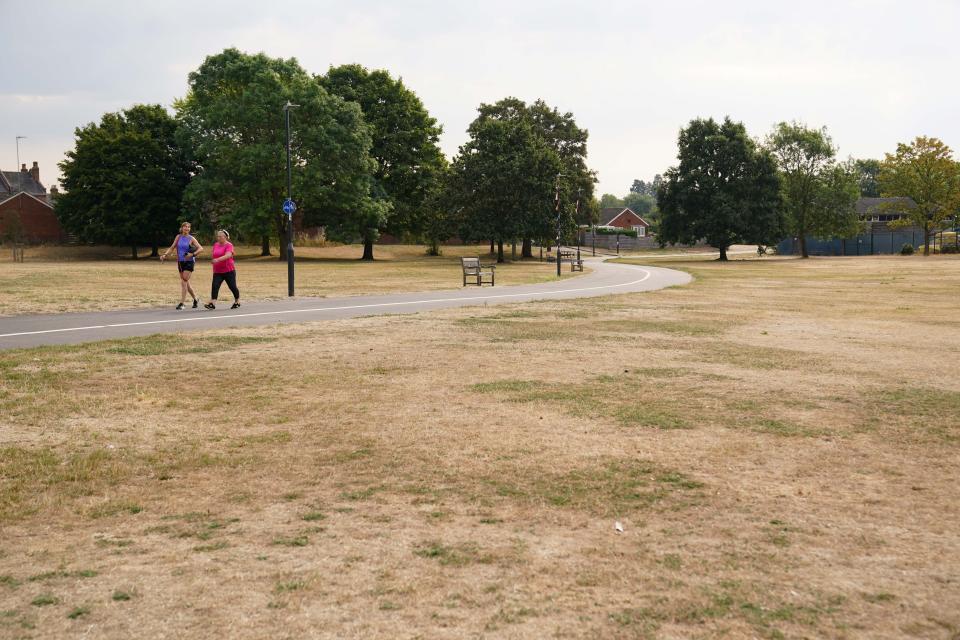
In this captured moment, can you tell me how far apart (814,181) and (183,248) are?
69775 millimetres

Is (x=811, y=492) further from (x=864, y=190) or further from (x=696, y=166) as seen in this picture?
(x=864, y=190)

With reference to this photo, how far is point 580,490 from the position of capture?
5.26 metres

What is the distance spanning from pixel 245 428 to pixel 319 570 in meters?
3.28

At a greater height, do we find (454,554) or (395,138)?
(395,138)

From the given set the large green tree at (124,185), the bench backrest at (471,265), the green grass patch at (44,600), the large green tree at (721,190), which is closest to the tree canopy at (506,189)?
the large green tree at (721,190)

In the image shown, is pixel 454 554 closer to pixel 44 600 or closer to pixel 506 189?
pixel 44 600

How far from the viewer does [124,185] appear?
6138 centimetres

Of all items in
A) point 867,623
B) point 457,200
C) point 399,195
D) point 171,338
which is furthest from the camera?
point 399,195

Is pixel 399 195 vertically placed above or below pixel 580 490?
above

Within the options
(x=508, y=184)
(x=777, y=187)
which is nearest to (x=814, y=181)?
(x=777, y=187)

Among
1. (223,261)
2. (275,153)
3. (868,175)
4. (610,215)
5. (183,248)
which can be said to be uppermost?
(868,175)

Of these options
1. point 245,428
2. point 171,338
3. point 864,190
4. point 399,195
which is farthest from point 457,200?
point 864,190

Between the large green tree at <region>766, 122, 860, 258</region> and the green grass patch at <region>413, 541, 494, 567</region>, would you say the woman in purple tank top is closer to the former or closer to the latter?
the green grass patch at <region>413, 541, 494, 567</region>

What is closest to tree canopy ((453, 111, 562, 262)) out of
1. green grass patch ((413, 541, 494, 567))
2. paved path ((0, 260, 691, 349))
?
paved path ((0, 260, 691, 349))
